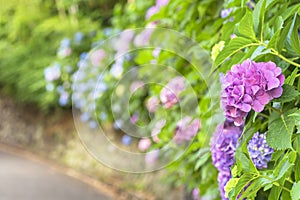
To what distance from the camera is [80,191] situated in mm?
5531

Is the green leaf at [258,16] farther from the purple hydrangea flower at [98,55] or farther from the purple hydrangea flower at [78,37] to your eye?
the purple hydrangea flower at [78,37]

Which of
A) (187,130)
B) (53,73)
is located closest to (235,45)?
(187,130)

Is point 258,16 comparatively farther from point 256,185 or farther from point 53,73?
point 53,73

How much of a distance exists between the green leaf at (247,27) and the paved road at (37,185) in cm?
429

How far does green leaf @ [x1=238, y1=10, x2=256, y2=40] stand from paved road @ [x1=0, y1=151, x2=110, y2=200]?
4290 millimetres

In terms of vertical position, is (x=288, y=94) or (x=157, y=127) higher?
(x=157, y=127)

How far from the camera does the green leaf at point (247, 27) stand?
1020 mm

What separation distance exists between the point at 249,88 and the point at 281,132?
0.38 ft

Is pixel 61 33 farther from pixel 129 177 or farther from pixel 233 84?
pixel 233 84

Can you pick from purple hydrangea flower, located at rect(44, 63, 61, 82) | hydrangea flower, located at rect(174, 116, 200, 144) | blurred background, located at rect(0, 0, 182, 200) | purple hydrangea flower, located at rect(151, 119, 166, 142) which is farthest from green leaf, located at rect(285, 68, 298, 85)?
purple hydrangea flower, located at rect(44, 63, 61, 82)

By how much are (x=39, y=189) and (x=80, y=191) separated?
0.44 metres

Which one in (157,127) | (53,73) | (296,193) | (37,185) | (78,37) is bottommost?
(296,193)

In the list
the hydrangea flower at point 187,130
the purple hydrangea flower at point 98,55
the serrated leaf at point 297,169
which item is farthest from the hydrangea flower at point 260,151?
the purple hydrangea flower at point 98,55

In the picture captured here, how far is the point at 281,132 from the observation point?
0.99 metres
